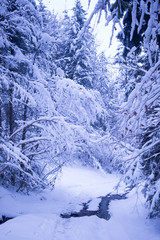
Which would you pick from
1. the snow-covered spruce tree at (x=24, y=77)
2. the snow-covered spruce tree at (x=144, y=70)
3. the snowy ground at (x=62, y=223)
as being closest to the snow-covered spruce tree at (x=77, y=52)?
the snow-covered spruce tree at (x=24, y=77)

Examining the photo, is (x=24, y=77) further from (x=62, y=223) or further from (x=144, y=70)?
(x=62, y=223)

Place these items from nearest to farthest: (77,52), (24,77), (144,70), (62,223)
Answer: (144,70), (62,223), (24,77), (77,52)

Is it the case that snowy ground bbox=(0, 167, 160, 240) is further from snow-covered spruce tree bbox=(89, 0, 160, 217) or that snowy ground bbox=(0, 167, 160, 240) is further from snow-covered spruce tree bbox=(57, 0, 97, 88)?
snow-covered spruce tree bbox=(57, 0, 97, 88)

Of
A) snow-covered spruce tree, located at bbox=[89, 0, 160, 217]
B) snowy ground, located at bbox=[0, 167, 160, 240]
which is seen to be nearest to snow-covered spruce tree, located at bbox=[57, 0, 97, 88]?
snowy ground, located at bbox=[0, 167, 160, 240]

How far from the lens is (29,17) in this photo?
8.27 m

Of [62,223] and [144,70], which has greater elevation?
[144,70]

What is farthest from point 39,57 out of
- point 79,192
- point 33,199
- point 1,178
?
point 79,192

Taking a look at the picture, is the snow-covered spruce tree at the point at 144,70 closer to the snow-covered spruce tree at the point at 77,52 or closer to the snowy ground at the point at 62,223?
the snowy ground at the point at 62,223

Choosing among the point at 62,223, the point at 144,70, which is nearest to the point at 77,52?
the point at 144,70

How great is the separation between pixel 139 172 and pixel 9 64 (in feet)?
22.6

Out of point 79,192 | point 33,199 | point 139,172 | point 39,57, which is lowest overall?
point 79,192

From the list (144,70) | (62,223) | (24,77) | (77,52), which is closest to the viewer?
(144,70)

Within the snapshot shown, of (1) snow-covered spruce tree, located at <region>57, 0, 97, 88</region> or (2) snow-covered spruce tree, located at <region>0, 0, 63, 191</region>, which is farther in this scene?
(1) snow-covered spruce tree, located at <region>57, 0, 97, 88</region>

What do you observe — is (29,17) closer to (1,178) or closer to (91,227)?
(1,178)
